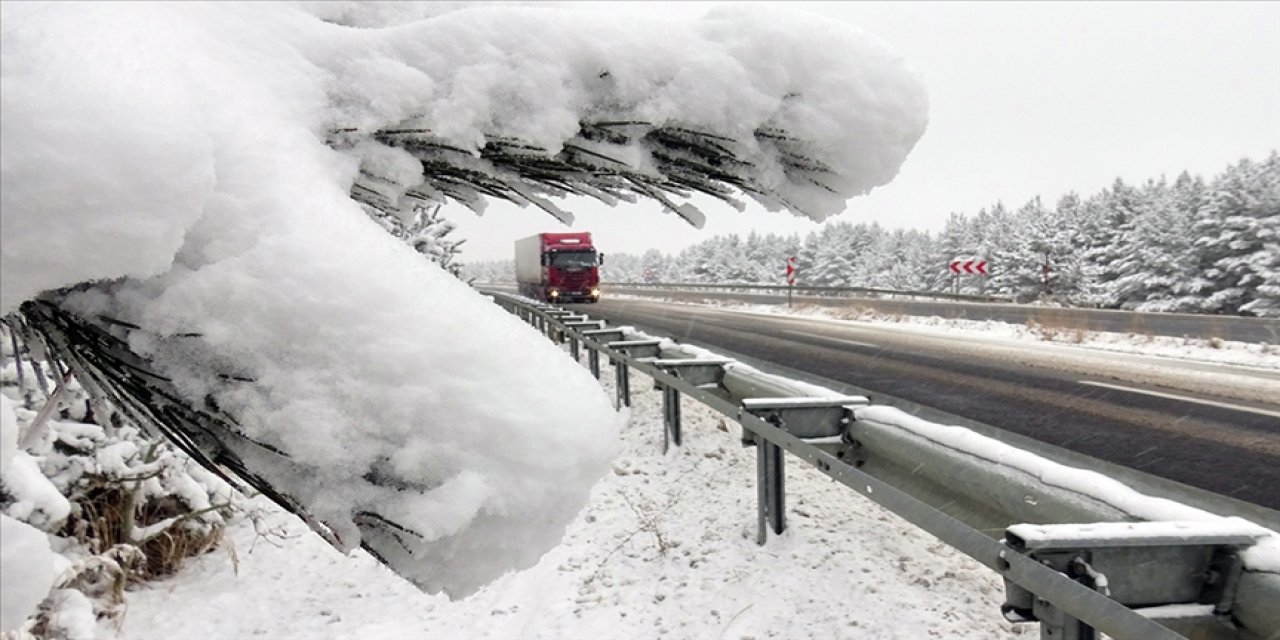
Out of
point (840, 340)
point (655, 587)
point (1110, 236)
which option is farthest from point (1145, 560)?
point (1110, 236)

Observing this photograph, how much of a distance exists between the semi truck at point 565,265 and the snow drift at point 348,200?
30515 mm

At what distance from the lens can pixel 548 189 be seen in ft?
3.78

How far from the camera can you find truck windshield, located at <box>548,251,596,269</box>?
31.3 meters

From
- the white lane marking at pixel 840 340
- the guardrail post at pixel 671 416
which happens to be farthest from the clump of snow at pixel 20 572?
the white lane marking at pixel 840 340

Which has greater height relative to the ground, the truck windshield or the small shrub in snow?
the truck windshield

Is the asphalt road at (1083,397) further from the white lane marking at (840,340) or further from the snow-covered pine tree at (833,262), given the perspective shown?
the snow-covered pine tree at (833,262)

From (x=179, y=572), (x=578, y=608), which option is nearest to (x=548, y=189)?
(x=578, y=608)

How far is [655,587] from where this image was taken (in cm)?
425

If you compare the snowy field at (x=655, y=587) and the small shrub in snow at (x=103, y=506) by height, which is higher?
the small shrub in snow at (x=103, y=506)

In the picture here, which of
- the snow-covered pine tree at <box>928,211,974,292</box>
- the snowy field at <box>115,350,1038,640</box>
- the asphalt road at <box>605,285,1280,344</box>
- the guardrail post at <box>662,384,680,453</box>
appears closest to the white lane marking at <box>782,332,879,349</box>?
the asphalt road at <box>605,285,1280,344</box>

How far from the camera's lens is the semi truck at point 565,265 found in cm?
3136

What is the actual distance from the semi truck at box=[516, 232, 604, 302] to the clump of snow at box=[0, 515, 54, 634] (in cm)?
3085

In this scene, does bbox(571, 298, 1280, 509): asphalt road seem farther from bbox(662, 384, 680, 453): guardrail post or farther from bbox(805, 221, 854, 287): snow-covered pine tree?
bbox(805, 221, 854, 287): snow-covered pine tree

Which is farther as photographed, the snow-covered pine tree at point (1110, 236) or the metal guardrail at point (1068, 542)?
the snow-covered pine tree at point (1110, 236)
